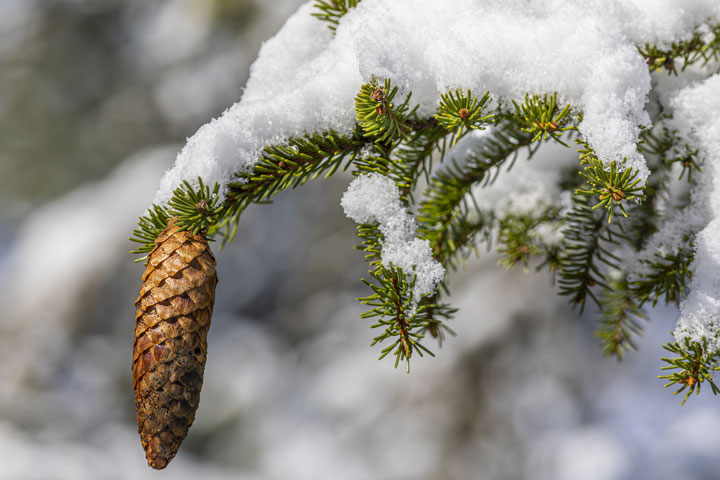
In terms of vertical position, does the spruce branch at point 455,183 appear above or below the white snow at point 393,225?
above

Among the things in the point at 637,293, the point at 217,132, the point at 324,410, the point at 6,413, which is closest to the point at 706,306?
the point at 637,293

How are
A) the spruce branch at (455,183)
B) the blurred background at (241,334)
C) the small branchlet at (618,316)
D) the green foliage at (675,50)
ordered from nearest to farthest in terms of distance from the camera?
1. the green foliage at (675,50)
2. the spruce branch at (455,183)
3. the small branchlet at (618,316)
4. the blurred background at (241,334)

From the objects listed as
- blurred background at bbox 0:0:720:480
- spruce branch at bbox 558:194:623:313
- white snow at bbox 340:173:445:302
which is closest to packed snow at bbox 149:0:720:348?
white snow at bbox 340:173:445:302

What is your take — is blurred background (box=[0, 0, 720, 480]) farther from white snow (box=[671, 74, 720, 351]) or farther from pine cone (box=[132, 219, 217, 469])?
pine cone (box=[132, 219, 217, 469])

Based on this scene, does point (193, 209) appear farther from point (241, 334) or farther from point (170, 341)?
point (241, 334)

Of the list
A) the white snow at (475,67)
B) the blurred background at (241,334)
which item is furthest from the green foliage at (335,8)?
the blurred background at (241,334)

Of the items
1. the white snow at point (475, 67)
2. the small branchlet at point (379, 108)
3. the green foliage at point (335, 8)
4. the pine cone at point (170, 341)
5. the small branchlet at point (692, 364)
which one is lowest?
the small branchlet at point (692, 364)

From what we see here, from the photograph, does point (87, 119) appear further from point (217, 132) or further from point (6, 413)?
point (217, 132)

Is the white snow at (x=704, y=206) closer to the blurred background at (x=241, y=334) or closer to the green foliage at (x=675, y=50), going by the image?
the green foliage at (x=675, y=50)


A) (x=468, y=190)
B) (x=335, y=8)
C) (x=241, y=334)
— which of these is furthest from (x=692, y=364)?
(x=241, y=334)
